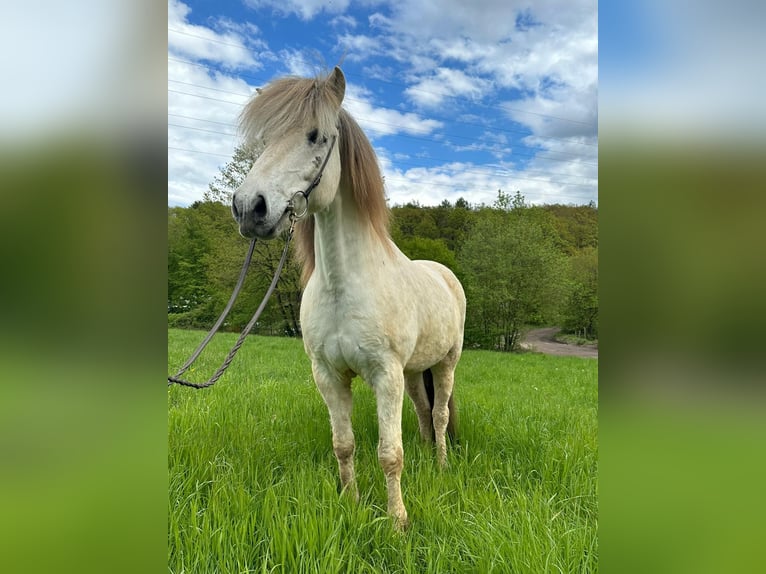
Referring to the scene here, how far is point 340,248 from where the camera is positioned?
7.77ft

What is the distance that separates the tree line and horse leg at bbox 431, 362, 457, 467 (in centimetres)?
1004

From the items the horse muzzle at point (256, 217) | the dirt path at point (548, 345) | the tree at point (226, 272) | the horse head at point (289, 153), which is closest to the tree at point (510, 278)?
the dirt path at point (548, 345)

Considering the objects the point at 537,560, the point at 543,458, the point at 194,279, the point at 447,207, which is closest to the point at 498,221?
the point at 447,207

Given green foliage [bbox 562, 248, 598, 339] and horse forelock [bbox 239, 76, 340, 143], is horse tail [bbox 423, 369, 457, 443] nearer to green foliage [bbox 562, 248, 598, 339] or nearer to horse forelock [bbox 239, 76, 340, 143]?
horse forelock [bbox 239, 76, 340, 143]

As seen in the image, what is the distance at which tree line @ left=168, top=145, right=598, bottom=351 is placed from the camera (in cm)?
1509

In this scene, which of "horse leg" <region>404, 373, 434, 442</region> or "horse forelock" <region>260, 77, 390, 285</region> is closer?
"horse forelock" <region>260, 77, 390, 285</region>

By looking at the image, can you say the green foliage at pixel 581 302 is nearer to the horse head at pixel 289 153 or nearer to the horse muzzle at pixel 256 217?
the horse head at pixel 289 153

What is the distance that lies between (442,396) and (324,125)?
2.50 m

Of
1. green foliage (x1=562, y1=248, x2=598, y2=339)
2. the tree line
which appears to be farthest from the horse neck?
green foliage (x1=562, y1=248, x2=598, y2=339)

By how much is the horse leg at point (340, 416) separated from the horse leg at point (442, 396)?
1.01 m

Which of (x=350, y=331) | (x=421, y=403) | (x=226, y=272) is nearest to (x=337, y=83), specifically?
(x=350, y=331)
